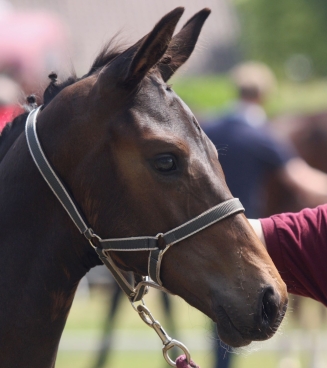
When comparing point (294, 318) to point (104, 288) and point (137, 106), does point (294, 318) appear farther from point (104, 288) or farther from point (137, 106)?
point (137, 106)

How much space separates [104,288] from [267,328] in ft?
29.4

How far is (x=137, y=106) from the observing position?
8.51 ft

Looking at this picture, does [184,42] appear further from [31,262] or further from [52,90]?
[31,262]

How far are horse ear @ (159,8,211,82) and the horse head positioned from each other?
28cm

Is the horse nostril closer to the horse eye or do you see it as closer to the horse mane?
the horse eye

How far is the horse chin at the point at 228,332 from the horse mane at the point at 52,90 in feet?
3.24

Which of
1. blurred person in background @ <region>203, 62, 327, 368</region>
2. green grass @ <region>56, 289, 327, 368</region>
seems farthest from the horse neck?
green grass @ <region>56, 289, 327, 368</region>

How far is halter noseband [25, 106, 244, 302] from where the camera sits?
2525 mm

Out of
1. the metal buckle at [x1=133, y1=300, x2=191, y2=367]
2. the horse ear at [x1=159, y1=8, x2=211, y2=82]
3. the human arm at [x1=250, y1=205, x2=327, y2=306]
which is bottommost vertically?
the human arm at [x1=250, y1=205, x2=327, y2=306]

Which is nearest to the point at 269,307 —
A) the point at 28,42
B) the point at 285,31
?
the point at 28,42

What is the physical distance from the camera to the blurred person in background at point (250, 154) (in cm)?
603

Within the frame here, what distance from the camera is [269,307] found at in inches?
96.9

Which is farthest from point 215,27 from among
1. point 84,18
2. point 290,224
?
point 290,224

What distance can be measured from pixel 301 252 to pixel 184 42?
3.04 ft
